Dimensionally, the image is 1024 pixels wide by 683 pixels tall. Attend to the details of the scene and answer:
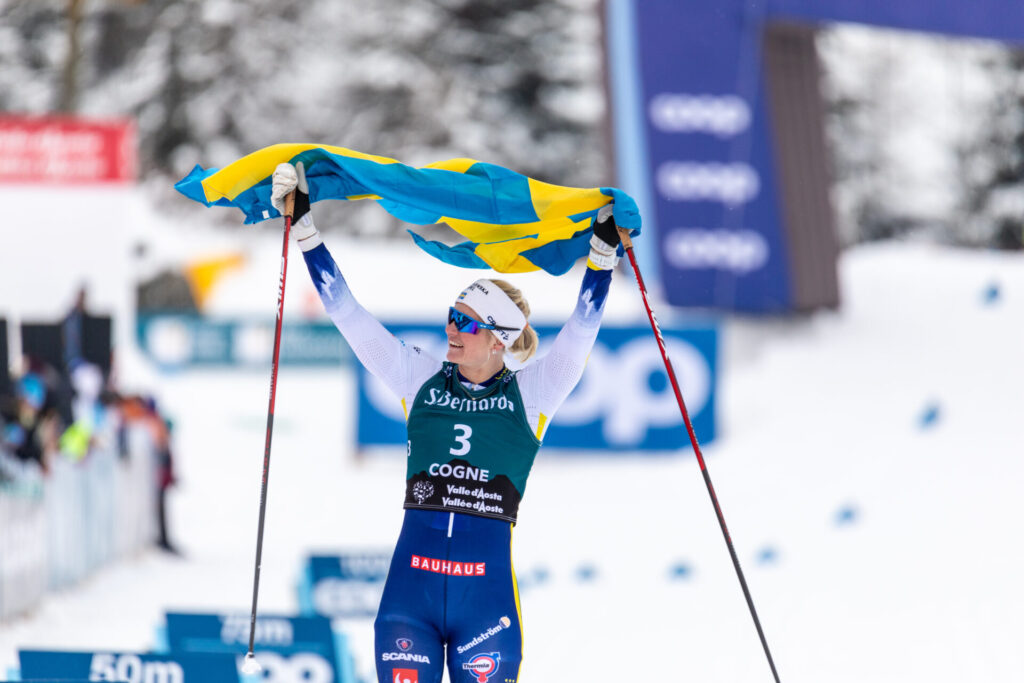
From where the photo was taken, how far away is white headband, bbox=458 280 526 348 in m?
4.05

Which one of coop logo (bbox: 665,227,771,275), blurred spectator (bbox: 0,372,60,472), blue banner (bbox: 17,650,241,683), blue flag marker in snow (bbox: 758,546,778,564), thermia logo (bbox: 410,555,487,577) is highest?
coop logo (bbox: 665,227,771,275)

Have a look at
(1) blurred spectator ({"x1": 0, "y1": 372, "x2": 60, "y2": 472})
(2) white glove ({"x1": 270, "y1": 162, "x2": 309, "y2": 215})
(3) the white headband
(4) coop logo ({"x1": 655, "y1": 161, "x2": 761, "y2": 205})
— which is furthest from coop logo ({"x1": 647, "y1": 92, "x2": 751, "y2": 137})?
(3) the white headband

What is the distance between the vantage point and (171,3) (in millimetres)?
37250

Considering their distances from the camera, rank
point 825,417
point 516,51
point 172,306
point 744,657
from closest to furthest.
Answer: point 744,657 < point 825,417 < point 172,306 < point 516,51

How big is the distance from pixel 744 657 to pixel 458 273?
20.9 meters

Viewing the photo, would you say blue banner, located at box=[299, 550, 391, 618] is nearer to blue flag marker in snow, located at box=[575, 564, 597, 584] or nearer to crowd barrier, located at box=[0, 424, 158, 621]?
crowd barrier, located at box=[0, 424, 158, 621]

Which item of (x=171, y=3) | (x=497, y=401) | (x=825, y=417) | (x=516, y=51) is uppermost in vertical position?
(x=171, y=3)

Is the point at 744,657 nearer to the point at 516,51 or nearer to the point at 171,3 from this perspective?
the point at 516,51

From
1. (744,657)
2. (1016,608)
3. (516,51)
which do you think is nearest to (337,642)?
(744,657)

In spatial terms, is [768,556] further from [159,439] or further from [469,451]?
[469,451]

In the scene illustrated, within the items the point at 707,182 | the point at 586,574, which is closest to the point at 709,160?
the point at 707,182

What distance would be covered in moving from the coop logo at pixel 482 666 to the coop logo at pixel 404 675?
0.48 feet

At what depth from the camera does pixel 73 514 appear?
927 centimetres

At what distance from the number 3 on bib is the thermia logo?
1.02ft
